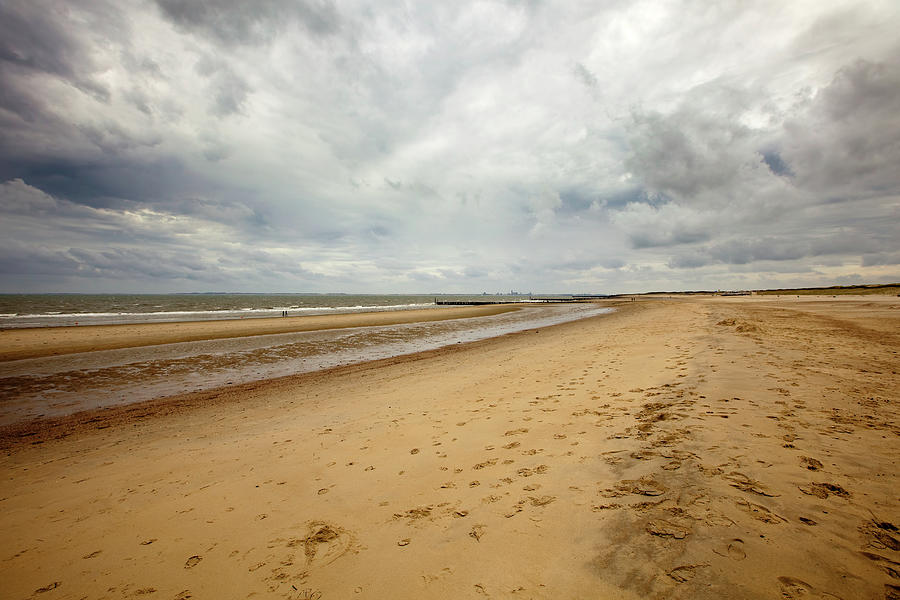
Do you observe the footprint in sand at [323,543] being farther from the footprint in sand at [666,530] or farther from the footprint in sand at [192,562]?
the footprint in sand at [666,530]

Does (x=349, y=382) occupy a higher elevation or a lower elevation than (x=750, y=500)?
lower

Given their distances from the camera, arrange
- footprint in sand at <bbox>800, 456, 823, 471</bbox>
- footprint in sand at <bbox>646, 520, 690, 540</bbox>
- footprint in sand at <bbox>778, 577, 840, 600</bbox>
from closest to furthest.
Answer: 1. footprint in sand at <bbox>778, 577, 840, 600</bbox>
2. footprint in sand at <bbox>646, 520, 690, 540</bbox>
3. footprint in sand at <bbox>800, 456, 823, 471</bbox>

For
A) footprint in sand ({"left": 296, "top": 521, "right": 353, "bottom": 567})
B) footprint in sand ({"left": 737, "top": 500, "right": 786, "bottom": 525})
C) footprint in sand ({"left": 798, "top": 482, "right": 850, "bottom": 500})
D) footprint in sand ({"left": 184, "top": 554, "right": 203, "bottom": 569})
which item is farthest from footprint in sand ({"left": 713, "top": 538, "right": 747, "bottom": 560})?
footprint in sand ({"left": 184, "top": 554, "right": 203, "bottom": 569})

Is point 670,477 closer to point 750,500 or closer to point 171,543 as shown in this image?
point 750,500

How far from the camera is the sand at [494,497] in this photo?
10.1 ft

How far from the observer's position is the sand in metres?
3.07

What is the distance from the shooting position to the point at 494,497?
442cm

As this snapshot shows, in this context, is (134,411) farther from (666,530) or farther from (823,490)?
(823,490)

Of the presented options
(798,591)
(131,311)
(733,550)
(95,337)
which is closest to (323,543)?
(733,550)

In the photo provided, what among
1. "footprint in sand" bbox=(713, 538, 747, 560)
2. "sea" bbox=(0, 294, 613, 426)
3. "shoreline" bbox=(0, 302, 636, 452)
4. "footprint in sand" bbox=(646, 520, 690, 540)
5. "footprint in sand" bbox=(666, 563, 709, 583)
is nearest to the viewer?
"footprint in sand" bbox=(666, 563, 709, 583)

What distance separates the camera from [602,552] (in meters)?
3.22

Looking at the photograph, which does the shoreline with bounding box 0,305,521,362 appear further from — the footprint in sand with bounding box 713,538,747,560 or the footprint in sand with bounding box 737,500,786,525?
the footprint in sand with bounding box 737,500,786,525

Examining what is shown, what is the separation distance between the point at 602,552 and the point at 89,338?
36.0 meters

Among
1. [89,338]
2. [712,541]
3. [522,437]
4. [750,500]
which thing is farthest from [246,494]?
[89,338]
